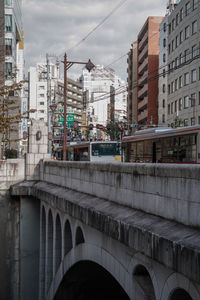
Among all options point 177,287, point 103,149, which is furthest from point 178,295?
point 103,149

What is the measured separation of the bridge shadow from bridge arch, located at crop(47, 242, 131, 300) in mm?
293

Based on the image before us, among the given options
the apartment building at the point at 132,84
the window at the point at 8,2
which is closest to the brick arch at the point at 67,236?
the window at the point at 8,2

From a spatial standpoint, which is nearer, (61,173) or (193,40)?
(61,173)

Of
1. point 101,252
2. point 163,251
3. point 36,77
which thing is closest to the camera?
point 163,251

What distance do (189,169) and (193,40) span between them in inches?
1683

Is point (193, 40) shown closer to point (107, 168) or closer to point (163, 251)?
point (107, 168)

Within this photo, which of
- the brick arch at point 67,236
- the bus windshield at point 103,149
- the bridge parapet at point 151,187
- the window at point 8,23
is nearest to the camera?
the bridge parapet at point 151,187

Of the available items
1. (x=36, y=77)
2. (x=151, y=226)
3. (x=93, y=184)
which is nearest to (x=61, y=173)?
(x=93, y=184)

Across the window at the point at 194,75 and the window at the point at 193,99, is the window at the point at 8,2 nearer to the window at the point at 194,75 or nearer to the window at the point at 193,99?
Result: the window at the point at 194,75

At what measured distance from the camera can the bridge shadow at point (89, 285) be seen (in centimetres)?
1475

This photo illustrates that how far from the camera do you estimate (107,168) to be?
29.7ft

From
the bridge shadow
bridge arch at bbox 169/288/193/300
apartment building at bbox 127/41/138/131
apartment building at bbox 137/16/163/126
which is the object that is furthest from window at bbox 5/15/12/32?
bridge arch at bbox 169/288/193/300

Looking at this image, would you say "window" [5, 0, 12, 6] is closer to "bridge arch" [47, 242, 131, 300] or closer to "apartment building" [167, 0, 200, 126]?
"apartment building" [167, 0, 200, 126]

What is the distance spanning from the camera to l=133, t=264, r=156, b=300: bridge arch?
6.56m
